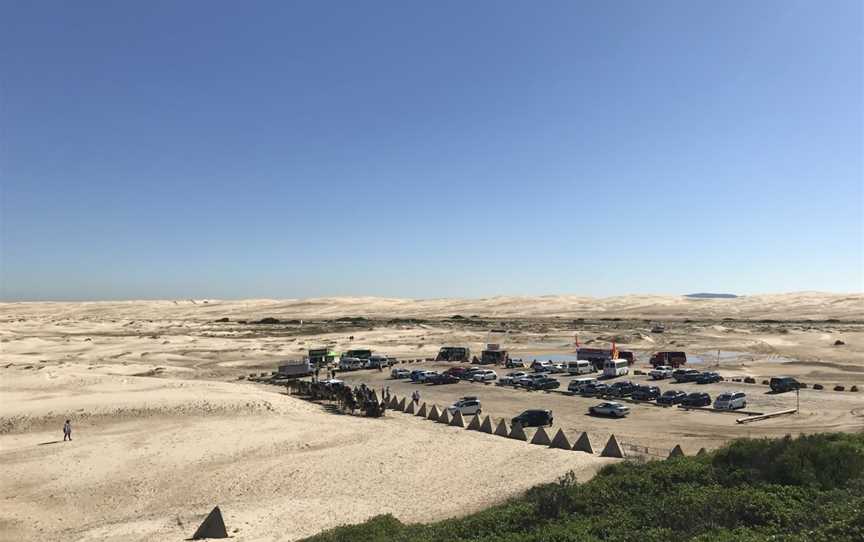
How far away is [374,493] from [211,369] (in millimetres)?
45291

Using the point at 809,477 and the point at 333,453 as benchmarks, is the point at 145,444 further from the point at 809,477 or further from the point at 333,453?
the point at 809,477

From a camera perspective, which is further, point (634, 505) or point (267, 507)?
point (267, 507)

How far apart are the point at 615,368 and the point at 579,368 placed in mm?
4144

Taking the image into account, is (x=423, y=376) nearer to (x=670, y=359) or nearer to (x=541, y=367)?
(x=541, y=367)

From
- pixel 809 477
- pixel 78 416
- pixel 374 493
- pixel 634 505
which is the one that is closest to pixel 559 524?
pixel 634 505

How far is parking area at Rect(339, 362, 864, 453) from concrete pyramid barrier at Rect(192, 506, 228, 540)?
21495mm

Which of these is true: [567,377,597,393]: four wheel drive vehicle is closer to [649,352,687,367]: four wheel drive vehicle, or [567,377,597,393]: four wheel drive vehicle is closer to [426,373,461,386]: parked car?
[426,373,461,386]: parked car

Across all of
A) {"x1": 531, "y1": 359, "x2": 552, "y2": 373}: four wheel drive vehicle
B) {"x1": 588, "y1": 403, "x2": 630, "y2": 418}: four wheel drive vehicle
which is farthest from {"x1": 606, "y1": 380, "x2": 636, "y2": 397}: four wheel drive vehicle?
{"x1": 531, "y1": 359, "x2": 552, "y2": 373}: four wheel drive vehicle

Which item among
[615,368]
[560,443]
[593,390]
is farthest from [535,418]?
[615,368]

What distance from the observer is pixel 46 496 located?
74.8ft

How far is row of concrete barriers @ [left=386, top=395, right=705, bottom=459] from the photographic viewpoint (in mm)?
26294

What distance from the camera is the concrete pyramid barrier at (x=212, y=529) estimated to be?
18.4m

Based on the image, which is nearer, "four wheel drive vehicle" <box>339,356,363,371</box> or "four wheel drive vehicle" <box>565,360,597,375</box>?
"four wheel drive vehicle" <box>565,360,597,375</box>

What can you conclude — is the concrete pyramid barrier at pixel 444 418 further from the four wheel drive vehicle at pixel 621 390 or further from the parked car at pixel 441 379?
the parked car at pixel 441 379
